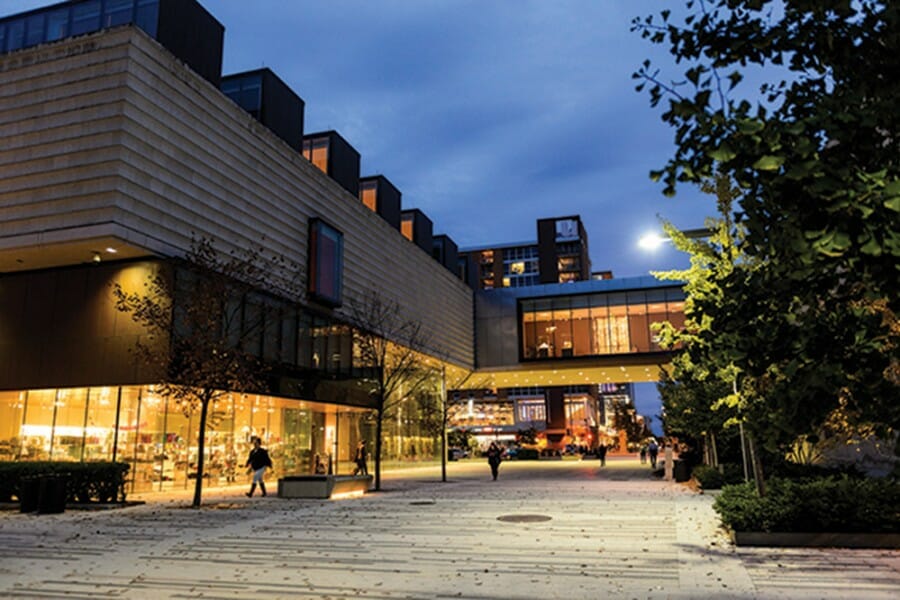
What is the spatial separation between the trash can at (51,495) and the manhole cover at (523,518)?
36.1ft

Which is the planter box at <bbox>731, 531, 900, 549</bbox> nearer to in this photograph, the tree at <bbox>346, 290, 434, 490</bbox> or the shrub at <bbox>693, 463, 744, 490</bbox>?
the shrub at <bbox>693, 463, 744, 490</bbox>

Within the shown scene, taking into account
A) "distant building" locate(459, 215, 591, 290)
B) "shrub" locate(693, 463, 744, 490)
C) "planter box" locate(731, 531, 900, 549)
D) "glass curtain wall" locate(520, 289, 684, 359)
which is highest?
"distant building" locate(459, 215, 591, 290)

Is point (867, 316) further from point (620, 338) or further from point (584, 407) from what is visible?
point (584, 407)

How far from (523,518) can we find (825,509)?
6.04 meters

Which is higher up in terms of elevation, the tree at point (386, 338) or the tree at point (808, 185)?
the tree at point (386, 338)

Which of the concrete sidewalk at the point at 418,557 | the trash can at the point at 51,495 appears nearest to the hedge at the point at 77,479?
the trash can at the point at 51,495

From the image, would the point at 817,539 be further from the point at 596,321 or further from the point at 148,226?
the point at 596,321

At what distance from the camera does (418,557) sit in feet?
32.3

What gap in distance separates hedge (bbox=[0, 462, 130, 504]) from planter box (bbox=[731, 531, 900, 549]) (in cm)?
1586

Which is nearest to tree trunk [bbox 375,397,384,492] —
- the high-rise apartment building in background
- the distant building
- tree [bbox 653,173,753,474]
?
the high-rise apartment building in background

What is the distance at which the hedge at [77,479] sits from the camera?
17.8 meters

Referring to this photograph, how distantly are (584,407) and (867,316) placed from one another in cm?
12336

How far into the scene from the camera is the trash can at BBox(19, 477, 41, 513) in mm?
16672

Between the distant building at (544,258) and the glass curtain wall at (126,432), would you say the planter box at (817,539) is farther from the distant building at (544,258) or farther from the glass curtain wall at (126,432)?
the distant building at (544,258)
